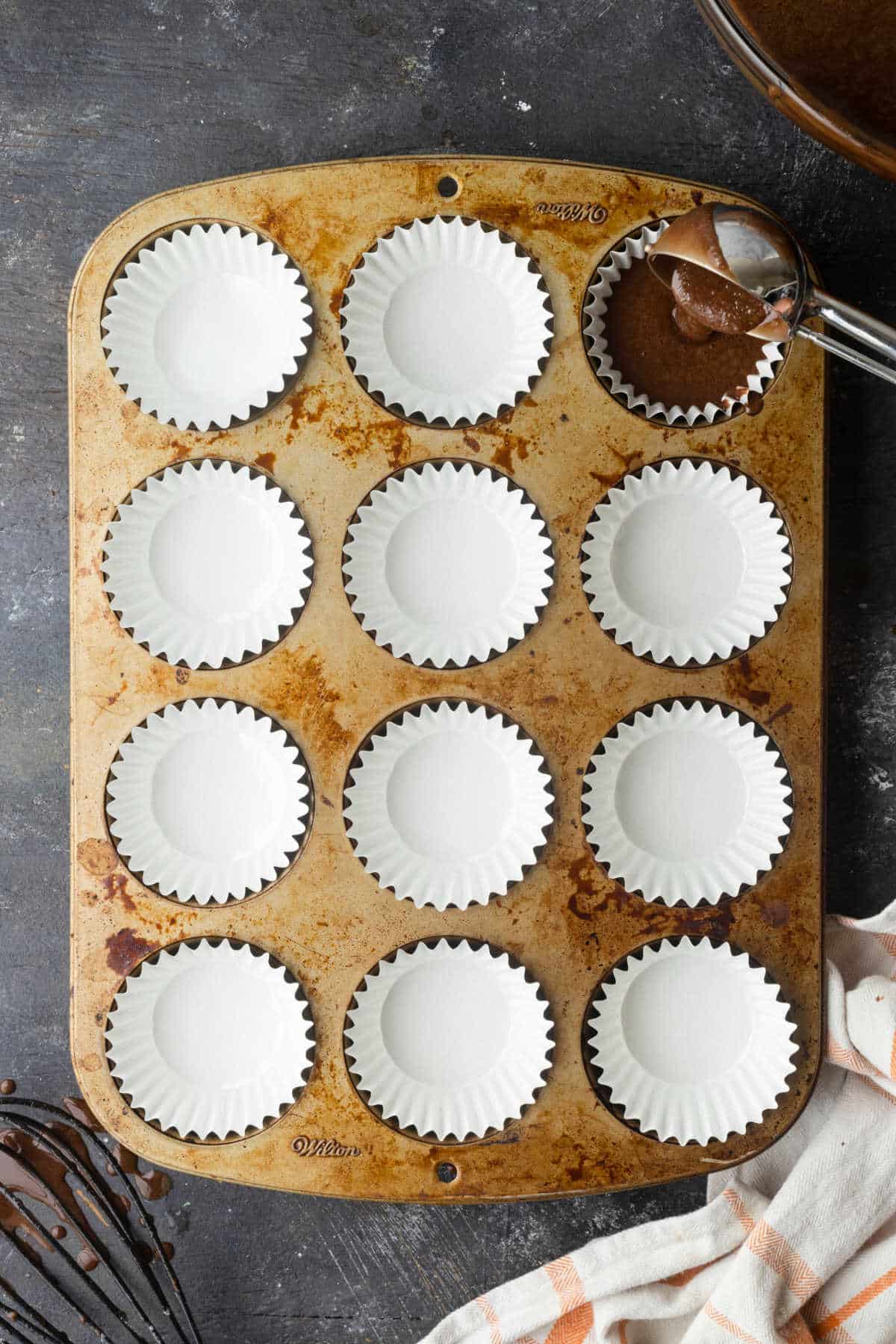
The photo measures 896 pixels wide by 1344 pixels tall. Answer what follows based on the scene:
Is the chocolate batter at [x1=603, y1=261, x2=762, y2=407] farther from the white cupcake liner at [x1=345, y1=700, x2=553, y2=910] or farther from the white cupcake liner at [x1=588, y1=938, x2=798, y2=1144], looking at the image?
the white cupcake liner at [x1=588, y1=938, x2=798, y2=1144]

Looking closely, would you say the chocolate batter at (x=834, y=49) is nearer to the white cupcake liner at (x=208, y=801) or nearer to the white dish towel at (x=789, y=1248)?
the white cupcake liner at (x=208, y=801)

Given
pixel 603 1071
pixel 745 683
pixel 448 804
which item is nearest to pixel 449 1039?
pixel 603 1071

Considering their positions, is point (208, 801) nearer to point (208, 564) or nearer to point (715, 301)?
point (208, 564)

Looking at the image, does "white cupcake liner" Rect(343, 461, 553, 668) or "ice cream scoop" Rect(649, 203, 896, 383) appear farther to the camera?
"white cupcake liner" Rect(343, 461, 553, 668)

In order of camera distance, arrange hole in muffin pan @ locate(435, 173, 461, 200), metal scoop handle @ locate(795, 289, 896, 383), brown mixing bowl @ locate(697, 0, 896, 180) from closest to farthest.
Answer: brown mixing bowl @ locate(697, 0, 896, 180) → metal scoop handle @ locate(795, 289, 896, 383) → hole in muffin pan @ locate(435, 173, 461, 200)

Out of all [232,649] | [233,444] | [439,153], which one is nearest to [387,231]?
[439,153]

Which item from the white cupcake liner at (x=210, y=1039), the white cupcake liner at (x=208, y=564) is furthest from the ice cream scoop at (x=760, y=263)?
the white cupcake liner at (x=210, y=1039)

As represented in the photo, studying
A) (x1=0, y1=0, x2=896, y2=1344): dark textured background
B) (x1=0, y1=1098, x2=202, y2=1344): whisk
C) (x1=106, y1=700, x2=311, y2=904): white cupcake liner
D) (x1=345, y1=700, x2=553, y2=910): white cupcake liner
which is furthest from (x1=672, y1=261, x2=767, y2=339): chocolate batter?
(x1=0, y1=1098, x2=202, y2=1344): whisk
